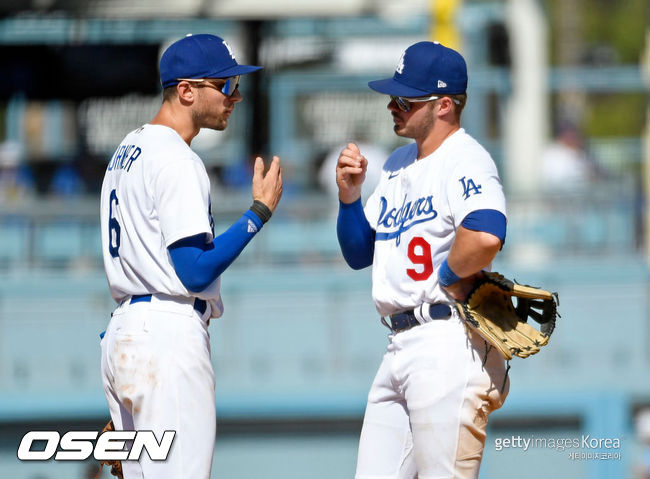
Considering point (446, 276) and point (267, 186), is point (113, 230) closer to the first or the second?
point (267, 186)

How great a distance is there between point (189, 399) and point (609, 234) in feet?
18.1

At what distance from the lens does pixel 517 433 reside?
673cm

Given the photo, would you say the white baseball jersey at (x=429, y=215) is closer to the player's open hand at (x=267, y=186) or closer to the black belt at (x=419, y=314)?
the black belt at (x=419, y=314)

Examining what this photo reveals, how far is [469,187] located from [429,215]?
0.56ft

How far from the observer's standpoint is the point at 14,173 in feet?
30.9

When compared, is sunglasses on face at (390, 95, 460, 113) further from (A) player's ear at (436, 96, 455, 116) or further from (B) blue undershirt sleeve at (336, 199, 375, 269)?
(B) blue undershirt sleeve at (336, 199, 375, 269)

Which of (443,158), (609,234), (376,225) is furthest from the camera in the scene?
(609,234)

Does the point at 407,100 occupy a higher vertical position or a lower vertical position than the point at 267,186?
higher

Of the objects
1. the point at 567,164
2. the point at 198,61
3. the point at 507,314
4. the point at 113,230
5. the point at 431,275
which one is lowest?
the point at 567,164

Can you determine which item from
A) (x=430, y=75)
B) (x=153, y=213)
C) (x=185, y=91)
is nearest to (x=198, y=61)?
A: (x=185, y=91)

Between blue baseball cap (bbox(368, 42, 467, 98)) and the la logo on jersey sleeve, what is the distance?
13.5 inches

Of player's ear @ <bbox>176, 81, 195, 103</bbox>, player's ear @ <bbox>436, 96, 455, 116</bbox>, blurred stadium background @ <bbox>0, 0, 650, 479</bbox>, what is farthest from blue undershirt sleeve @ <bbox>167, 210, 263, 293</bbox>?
blurred stadium background @ <bbox>0, 0, 650, 479</bbox>

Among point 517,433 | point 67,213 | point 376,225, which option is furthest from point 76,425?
point 376,225

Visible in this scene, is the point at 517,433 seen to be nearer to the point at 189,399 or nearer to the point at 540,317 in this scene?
the point at 540,317
